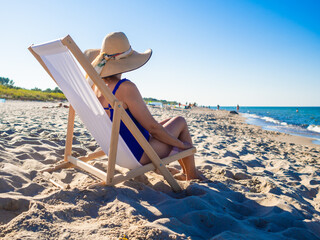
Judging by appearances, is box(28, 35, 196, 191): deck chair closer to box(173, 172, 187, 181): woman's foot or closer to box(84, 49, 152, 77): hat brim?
box(84, 49, 152, 77): hat brim

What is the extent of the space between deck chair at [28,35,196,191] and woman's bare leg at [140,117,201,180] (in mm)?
112

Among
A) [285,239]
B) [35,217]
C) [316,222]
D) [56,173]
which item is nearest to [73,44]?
[35,217]

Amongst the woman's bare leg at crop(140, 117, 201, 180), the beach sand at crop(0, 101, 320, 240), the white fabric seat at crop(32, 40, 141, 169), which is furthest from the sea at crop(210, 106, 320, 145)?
the white fabric seat at crop(32, 40, 141, 169)

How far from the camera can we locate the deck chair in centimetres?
166

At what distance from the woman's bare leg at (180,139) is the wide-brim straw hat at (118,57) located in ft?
2.18

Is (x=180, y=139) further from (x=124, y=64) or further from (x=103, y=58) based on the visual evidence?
(x=103, y=58)

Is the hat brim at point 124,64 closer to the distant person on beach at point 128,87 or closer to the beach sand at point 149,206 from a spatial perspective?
the distant person on beach at point 128,87

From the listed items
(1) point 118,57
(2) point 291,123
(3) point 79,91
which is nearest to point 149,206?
(3) point 79,91

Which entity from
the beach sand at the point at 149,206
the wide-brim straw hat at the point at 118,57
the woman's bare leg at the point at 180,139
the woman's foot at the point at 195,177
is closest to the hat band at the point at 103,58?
the wide-brim straw hat at the point at 118,57

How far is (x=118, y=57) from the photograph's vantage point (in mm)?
1905

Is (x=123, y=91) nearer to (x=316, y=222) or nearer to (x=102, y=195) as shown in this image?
(x=102, y=195)

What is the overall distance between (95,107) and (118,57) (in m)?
0.44

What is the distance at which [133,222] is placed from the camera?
1446mm

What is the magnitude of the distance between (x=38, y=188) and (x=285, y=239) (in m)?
1.81
